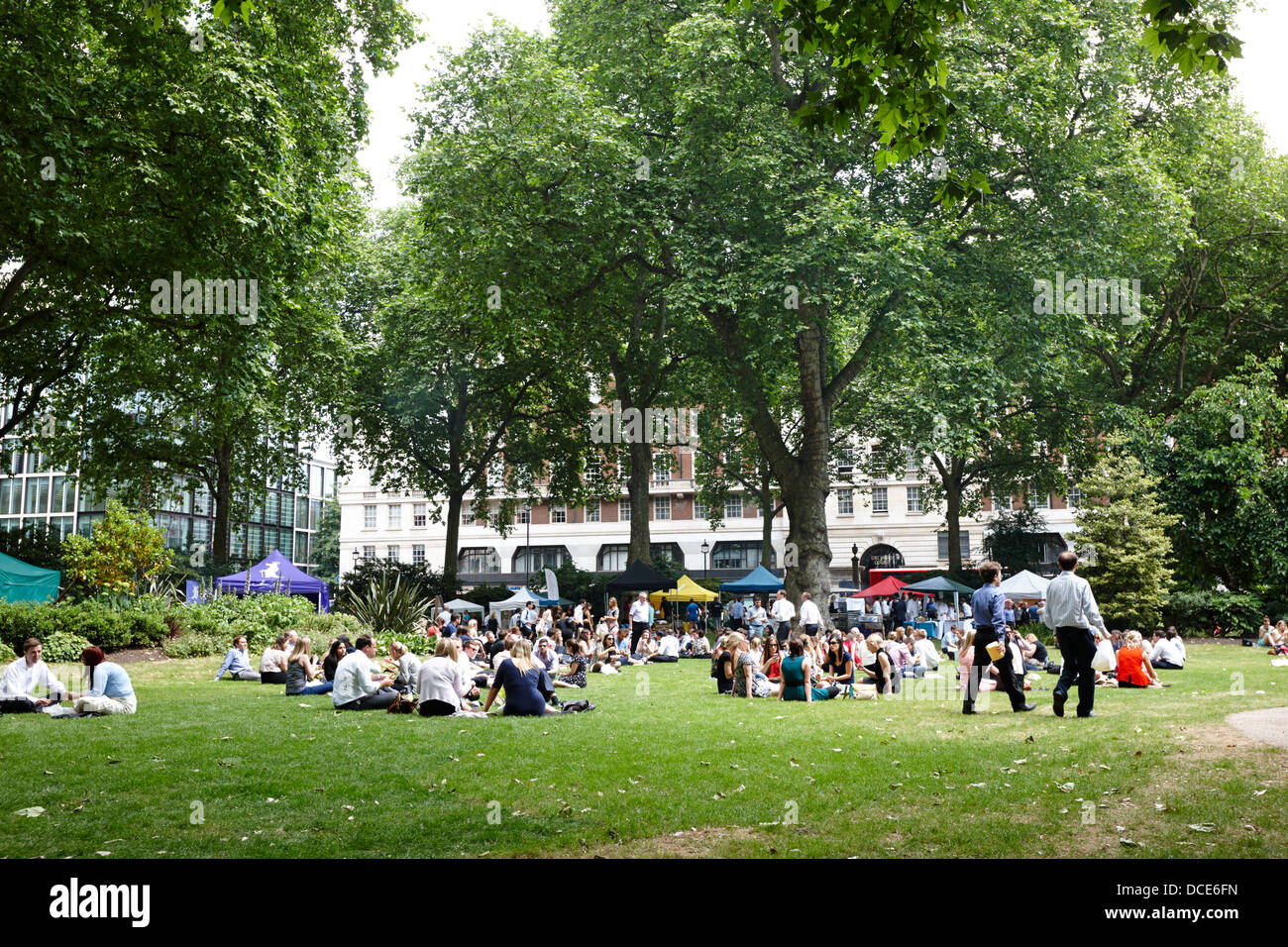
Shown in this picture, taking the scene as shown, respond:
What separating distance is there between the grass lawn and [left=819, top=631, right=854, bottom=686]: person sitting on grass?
323 cm

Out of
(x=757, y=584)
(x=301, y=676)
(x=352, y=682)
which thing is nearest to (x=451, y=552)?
(x=757, y=584)

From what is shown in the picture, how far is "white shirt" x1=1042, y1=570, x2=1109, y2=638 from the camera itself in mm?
10875

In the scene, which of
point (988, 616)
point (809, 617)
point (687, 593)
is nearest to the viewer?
point (988, 616)

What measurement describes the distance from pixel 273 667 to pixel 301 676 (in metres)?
2.63

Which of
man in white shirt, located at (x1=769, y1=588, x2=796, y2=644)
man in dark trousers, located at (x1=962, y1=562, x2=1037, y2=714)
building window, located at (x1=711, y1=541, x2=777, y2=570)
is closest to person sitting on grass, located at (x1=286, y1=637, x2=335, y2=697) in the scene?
man in white shirt, located at (x1=769, y1=588, x2=796, y2=644)

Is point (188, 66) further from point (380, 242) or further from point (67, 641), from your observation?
point (380, 242)

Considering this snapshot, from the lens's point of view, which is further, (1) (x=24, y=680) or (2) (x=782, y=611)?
(2) (x=782, y=611)

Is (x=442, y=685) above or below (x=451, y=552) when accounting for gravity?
below

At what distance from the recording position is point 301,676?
16156 millimetres

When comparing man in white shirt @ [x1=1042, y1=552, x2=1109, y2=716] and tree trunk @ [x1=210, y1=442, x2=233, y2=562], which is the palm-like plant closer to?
tree trunk @ [x1=210, y1=442, x2=233, y2=562]

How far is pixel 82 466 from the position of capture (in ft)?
98.5

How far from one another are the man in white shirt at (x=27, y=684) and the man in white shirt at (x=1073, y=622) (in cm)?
1249

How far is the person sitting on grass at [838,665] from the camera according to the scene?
1614 centimetres

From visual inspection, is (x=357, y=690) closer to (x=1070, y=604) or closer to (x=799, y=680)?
(x=799, y=680)
